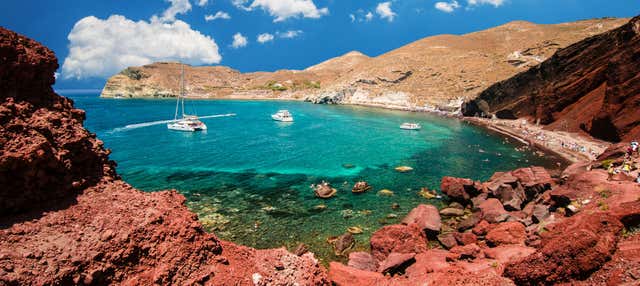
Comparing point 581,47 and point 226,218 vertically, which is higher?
point 581,47

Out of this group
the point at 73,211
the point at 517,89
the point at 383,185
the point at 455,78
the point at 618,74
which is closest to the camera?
the point at 73,211

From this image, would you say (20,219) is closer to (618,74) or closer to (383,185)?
(383,185)

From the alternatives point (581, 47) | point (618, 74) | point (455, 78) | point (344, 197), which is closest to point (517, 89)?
point (581, 47)

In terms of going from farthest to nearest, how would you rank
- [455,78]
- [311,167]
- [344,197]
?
[455,78] → [311,167] → [344,197]

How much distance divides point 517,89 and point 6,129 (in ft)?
302

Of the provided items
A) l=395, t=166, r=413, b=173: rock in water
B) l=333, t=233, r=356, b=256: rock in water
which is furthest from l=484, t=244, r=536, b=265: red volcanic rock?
l=395, t=166, r=413, b=173: rock in water

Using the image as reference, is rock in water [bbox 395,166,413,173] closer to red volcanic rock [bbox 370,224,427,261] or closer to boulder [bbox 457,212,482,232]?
boulder [bbox 457,212,482,232]

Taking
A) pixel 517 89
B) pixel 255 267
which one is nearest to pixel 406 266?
pixel 255 267

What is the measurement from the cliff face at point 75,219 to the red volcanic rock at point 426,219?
12.9m

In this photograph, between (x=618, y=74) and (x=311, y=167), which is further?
(x=618, y=74)

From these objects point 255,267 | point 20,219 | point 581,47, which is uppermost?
point 581,47

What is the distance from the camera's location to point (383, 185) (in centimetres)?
3059

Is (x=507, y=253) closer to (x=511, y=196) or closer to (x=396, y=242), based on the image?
(x=396, y=242)

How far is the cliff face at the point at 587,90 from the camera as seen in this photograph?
39.3 m
